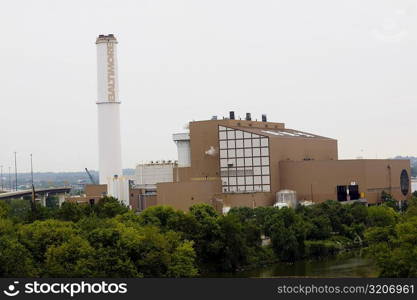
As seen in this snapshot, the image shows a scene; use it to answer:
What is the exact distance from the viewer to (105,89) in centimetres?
6050

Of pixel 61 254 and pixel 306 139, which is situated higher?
pixel 306 139

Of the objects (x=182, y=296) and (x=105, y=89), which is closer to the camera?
(x=182, y=296)

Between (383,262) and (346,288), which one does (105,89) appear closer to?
(383,262)

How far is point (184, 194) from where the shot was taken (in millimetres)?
52062

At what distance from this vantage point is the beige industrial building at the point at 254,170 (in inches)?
2126

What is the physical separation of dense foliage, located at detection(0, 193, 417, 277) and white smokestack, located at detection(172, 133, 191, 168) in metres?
8.61

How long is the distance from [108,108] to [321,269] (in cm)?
2862

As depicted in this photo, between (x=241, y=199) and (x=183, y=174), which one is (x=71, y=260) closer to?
(x=241, y=199)

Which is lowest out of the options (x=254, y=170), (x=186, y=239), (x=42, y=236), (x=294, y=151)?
(x=186, y=239)

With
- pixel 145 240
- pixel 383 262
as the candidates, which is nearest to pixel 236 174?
pixel 145 240

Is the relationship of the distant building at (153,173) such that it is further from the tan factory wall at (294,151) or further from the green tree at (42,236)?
the green tree at (42,236)

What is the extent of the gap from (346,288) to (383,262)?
490 inches

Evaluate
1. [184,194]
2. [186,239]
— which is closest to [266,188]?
[184,194]

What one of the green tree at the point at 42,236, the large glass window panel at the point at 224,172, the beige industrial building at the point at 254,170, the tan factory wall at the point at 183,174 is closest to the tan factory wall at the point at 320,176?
the beige industrial building at the point at 254,170
